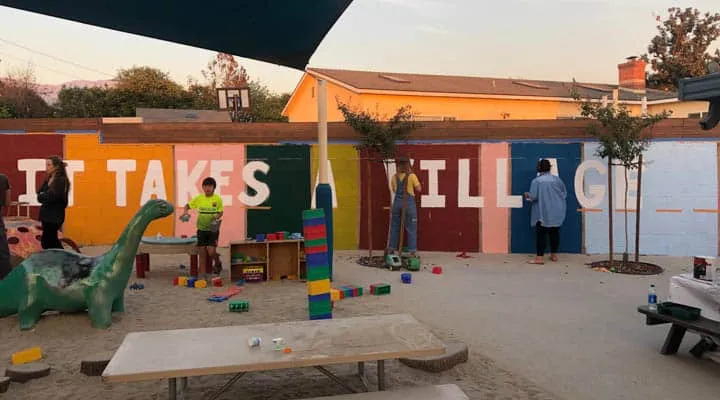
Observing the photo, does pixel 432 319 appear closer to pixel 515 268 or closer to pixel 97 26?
pixel 515 268

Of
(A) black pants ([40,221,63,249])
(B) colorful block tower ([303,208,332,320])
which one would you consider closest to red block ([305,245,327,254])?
(B) colorful block tower ([303,208,332,320])

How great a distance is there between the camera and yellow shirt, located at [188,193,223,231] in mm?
Answer: 8656

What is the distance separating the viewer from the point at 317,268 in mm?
5918

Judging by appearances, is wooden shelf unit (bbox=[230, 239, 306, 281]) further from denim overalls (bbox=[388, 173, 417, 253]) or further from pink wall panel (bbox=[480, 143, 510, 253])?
pink wall panel (bbox=[480, 143, 510, 253])

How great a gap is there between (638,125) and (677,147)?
193 cm

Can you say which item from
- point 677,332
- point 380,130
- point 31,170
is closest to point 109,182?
point 31,170

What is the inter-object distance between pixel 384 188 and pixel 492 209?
2.22 m

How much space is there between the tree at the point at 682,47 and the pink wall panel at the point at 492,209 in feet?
101

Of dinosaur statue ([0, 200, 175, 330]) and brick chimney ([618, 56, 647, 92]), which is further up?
Result: brick chimney ([618, 56, 647, 92])

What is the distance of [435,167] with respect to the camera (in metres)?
11.8

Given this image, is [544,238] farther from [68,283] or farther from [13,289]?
[13,289]

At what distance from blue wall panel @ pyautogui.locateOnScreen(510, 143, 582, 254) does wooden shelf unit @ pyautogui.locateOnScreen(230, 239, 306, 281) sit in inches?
184

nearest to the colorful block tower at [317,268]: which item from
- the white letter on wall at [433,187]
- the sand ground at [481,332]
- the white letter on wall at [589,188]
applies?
the sand ground at [481,332]

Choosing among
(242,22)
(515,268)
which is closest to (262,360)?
(242,22)
